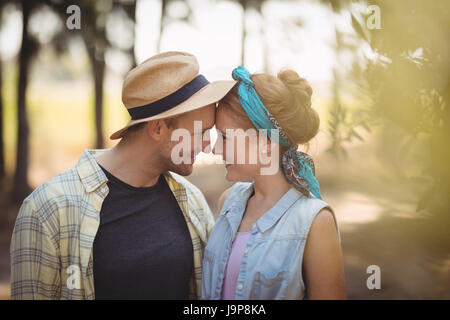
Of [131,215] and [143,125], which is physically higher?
[143,125]

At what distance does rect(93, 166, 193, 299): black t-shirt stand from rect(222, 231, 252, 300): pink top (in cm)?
34

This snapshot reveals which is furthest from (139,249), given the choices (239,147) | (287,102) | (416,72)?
(416,72)

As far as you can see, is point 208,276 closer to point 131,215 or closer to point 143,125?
point 131,215

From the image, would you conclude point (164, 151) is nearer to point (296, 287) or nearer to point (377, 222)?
point (296, 287)

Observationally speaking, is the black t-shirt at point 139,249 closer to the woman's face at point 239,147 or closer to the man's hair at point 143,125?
the man's hair at point 143,125

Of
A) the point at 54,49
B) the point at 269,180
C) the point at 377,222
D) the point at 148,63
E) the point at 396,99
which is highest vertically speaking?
the point at 54,49

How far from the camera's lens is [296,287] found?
1.97 meters

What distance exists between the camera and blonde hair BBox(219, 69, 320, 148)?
84.0 inches

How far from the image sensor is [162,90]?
7.38 feet

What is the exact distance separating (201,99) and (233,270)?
94cm

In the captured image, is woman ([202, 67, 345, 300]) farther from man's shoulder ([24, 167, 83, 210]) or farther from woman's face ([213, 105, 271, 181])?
man's shoulder ([24, 167, 83, 210])

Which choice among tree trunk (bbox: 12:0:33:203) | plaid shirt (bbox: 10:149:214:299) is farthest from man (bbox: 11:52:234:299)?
tree trunk (bbox: 12:0:33:203)

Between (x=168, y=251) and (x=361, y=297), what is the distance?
109 inches

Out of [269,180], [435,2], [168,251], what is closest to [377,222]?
[269,180]
